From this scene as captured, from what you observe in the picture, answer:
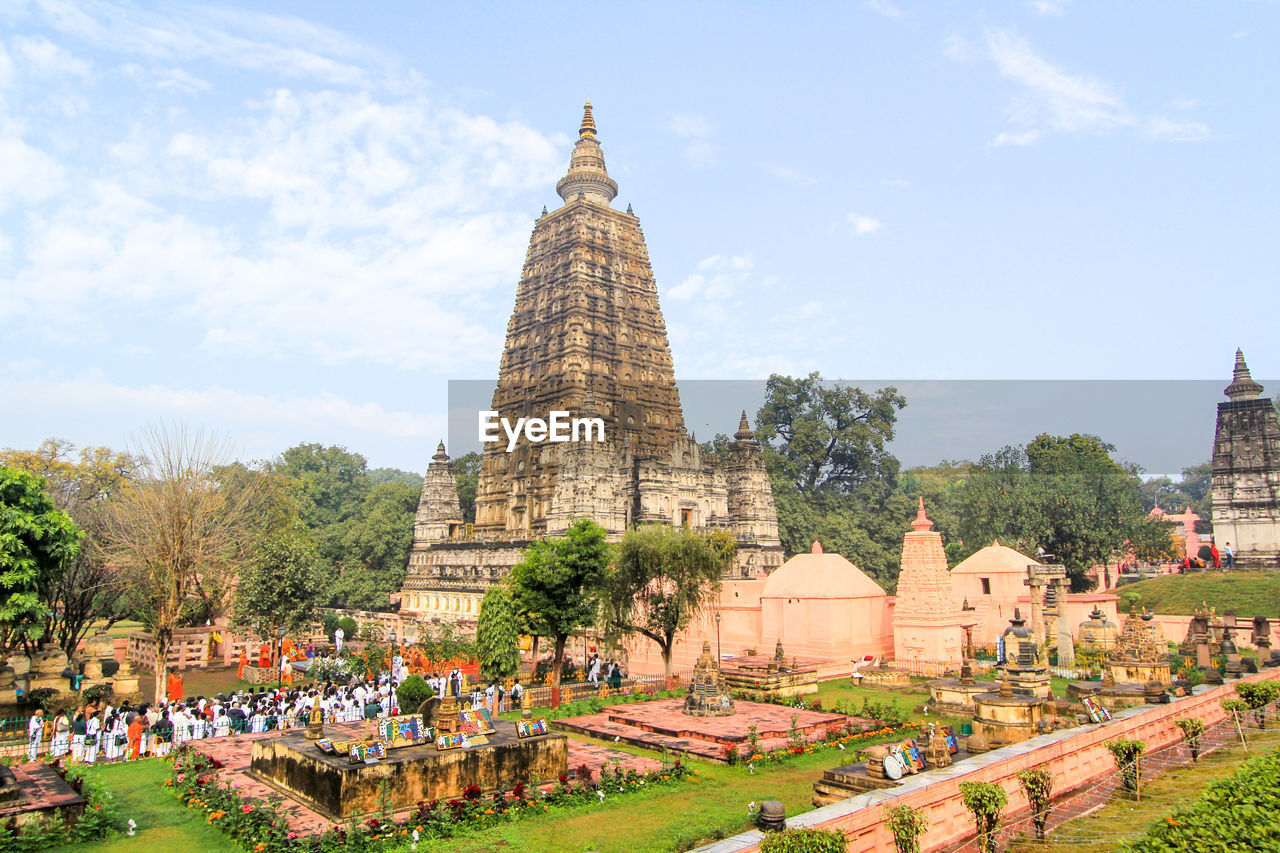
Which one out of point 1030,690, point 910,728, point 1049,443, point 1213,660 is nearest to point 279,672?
point 910,728

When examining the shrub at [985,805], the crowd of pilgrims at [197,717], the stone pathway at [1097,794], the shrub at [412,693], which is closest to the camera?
the shrub at [985,805]

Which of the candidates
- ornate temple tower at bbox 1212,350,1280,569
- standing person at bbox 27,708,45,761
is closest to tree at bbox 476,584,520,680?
standing person at bbox 27,708,45,761

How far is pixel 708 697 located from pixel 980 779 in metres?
9.07

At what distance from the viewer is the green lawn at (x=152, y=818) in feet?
33.7

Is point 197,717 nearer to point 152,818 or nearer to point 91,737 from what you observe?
point 91,737

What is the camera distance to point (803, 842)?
700cm

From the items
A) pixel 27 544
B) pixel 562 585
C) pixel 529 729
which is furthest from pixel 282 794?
pixel 27 544

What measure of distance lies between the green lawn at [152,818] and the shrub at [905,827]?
829 centimetres

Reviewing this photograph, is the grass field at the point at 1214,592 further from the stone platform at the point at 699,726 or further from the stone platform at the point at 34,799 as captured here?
the stone platform at the point at 34,799

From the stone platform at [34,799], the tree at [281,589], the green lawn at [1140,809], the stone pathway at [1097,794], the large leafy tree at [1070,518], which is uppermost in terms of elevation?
the large leafy tree at [1070,518]

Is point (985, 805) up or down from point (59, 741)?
up

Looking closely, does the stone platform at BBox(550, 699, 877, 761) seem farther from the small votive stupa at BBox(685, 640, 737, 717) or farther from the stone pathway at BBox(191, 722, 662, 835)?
the stone pathway at BBox(191, 722, 662, 835)

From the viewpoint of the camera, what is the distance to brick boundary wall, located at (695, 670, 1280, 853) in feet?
26.8

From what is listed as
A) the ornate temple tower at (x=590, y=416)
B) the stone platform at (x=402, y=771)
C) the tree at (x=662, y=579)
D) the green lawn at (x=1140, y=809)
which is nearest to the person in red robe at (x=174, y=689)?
the stone platform at (x=402, y=771)
